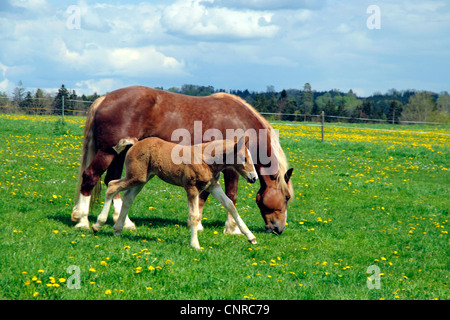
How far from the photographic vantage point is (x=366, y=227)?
31.0 feet

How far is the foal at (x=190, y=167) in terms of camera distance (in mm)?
6777

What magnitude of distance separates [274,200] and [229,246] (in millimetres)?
1433

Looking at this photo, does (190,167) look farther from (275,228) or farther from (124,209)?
(275,228)

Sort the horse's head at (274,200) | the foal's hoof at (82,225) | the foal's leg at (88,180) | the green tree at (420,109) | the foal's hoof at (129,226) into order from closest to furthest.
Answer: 1. the foal's hoof at (82,225)
2. the foal's leg at (88,180)
3. the foal's hoof at (129,226)
4. the horse's head at (274,200)
5. the green tree at (420,109)

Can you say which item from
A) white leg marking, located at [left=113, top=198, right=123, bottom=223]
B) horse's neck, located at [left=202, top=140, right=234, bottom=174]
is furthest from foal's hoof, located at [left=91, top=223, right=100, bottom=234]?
horse's neck, located at [left=202, top=140, right=234, bottom=174]

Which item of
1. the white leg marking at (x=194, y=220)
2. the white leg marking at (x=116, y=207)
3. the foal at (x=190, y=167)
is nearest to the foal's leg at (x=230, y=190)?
the foal at (x=190, y=167)

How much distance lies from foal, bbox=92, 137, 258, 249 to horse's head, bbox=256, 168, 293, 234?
1101mm

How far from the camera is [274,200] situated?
324 inches

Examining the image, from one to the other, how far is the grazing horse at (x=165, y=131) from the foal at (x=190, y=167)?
659 millimetres

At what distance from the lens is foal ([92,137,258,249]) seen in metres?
6.78

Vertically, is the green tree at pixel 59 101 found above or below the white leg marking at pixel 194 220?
above

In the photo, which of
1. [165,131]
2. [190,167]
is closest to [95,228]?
[190,167]

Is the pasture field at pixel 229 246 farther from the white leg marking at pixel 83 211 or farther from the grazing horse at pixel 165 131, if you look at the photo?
the grazing horse at pixel 165 131
